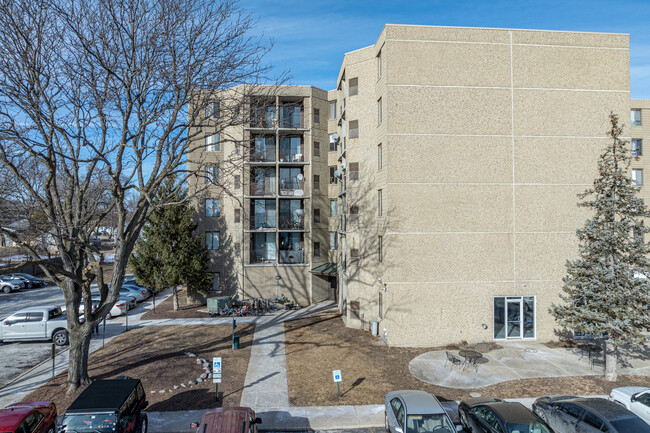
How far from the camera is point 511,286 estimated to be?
1923cm

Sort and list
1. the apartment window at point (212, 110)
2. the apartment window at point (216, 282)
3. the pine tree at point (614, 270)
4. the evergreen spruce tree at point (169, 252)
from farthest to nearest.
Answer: the apartment window at point (216, 282)
the evergreen spruce tree at point (169, 252)
the apartment window at point (212, 110)
the pine tree at point (614, 270)

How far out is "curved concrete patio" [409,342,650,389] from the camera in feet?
49.6

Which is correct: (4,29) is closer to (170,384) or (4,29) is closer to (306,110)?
(170,384)

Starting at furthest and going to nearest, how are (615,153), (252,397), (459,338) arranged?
1. (459,338)
2. (615,153)
3. (252,397)

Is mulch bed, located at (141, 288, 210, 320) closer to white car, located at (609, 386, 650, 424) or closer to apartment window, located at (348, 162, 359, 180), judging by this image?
apartment window, located at (348, 162, 359, 180)

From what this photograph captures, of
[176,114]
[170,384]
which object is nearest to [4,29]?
[176,114]

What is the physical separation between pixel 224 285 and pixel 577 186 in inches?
902

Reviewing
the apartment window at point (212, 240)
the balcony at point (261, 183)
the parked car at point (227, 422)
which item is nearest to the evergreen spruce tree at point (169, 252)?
the apartment window at point (212, 240)

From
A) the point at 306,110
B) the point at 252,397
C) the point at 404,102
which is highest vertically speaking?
the point at 306,110

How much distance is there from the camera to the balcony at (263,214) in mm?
30500

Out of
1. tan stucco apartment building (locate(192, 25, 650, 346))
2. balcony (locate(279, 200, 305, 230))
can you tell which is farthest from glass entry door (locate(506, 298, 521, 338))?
balcony (locate(279, 200, 305, 230))

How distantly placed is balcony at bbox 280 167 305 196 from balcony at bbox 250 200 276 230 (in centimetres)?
151

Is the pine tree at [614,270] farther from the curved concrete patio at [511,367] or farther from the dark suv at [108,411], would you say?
the dark suv at [108,411]

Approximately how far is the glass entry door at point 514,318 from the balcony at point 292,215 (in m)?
15.5
